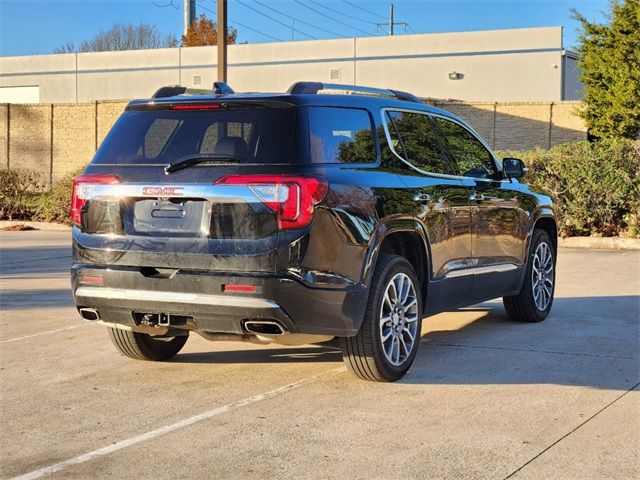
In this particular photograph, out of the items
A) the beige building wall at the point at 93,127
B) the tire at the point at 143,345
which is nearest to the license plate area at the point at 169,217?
the tire at the point at 143,345

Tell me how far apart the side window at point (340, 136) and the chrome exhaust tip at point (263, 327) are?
1.04 m

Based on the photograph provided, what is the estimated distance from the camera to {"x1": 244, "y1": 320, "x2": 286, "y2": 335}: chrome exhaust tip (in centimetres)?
610

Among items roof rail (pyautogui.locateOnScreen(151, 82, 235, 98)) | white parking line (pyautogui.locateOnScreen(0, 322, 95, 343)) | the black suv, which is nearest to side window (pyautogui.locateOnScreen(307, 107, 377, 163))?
the black suv

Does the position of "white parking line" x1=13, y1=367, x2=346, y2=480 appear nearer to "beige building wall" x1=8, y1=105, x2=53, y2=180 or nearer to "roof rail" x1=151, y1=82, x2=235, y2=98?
"roof rail" x1=151, y1=82, x2=235, y2=98

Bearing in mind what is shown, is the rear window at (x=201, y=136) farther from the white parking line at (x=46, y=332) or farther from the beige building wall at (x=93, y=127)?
the beige building wall at (x=93, y=127)

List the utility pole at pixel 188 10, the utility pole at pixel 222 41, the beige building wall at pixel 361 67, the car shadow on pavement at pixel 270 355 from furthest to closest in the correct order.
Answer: the utility pole at pixel 188 10 < the beige building wall at pixel 361 67 < the utility pole at pixel 222 41 < the car shadow on pavement at pixel 270 355

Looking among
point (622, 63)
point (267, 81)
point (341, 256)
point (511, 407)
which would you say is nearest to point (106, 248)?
point (341, 256)

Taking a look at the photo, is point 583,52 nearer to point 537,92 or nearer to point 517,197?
point 537,92

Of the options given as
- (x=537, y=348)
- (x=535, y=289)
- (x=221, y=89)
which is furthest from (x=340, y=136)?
(x=535, y=289)

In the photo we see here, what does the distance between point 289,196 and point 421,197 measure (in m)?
1.47

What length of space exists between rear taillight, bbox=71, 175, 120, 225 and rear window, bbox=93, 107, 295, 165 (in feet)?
0.49

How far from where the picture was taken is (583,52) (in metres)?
27.4

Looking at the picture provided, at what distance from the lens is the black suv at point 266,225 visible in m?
6.05

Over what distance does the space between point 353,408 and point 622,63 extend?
2244 centimetres
